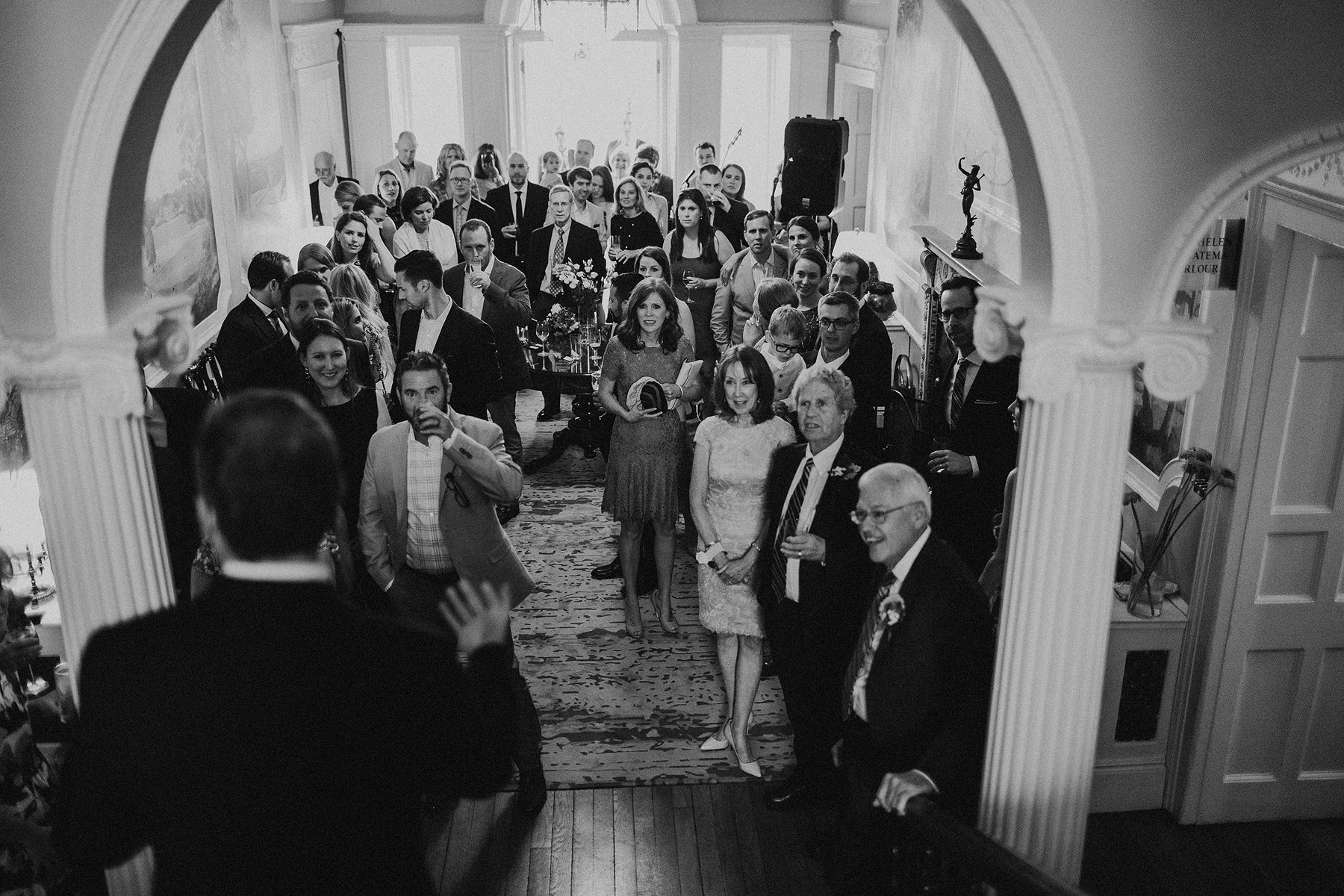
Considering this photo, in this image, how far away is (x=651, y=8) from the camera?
14.7 metres

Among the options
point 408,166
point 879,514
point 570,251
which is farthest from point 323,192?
point 879,514

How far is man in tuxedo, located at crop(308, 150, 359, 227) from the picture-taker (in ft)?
36.2

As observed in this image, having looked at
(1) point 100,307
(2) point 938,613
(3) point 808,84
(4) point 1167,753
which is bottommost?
(4) point 1167,753

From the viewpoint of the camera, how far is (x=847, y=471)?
4105 mm

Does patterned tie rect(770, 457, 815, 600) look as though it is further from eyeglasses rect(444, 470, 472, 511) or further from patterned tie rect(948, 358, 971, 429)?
patterned tie rect(948, 358, 971, 429)

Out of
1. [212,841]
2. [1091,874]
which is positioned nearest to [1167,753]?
[1091,874]

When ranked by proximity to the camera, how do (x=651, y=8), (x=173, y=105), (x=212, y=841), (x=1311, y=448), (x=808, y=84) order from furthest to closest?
(x=651, y=8)
(x=808, y=84)
(x=173, y=105)
(x=1311, y=448)
(x=212, y=841)

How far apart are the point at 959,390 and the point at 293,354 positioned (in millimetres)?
2981

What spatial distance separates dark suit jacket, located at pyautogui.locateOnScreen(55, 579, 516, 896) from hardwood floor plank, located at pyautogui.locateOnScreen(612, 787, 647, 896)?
2162mm

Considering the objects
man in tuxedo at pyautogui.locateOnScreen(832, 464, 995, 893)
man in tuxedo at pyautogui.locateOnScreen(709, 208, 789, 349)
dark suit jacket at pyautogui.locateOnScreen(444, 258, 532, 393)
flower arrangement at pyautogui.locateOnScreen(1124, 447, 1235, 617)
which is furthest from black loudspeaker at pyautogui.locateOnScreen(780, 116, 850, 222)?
man in tuxedo at pyautogui.locateOnScreen(832, 464, 995, 893)

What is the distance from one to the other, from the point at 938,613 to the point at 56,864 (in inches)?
97.6

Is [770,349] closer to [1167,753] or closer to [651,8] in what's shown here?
[1167,753]

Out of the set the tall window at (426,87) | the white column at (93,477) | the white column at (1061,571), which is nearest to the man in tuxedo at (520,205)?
the tall window at (426,87)

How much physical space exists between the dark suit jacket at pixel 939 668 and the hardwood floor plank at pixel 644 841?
1158mm
